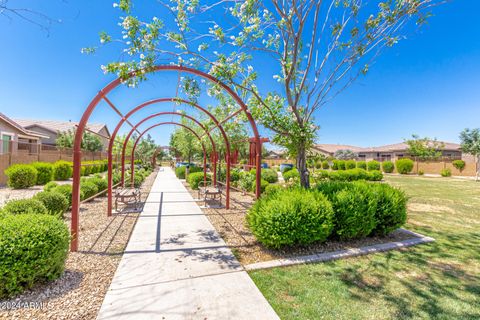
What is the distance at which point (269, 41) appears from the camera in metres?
4.98

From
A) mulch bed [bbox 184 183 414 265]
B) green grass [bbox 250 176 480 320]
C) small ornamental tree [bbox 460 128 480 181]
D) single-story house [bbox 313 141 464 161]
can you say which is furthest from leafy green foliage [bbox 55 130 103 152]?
small ornamental tree [bbox 460 128 480 181]

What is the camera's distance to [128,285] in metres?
2.81

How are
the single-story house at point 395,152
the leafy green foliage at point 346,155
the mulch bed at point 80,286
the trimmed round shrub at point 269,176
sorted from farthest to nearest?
the leafy green foliage at point 346,155 < the single-story house at point 395,152 < the trimmed round shrub at point 269,176 < the mulch bed at point 80,286

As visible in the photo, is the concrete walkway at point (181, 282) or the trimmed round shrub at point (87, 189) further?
the trimmed round shrub at point (87, 189)

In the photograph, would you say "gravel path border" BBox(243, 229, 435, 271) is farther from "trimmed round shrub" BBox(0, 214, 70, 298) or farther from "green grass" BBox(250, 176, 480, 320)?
"trimmed round shrub" BBox(0, 214, 70, 298)

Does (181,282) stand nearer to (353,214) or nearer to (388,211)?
(353,214)

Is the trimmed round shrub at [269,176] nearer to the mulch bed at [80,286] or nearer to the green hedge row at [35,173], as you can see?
the green hedge row at [35,173]

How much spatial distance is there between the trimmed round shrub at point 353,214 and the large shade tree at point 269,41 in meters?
1.09

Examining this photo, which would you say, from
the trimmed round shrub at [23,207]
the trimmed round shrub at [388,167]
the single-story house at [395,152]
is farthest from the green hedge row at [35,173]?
the trimmed round shrub at [388,167]

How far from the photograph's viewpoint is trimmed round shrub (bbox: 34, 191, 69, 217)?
5.27 meters

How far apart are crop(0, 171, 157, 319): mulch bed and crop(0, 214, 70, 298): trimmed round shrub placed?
14cm

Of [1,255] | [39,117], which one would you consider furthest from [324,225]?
[39,117]

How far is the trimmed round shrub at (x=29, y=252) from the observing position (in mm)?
2371

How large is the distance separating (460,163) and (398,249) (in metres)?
28.1
